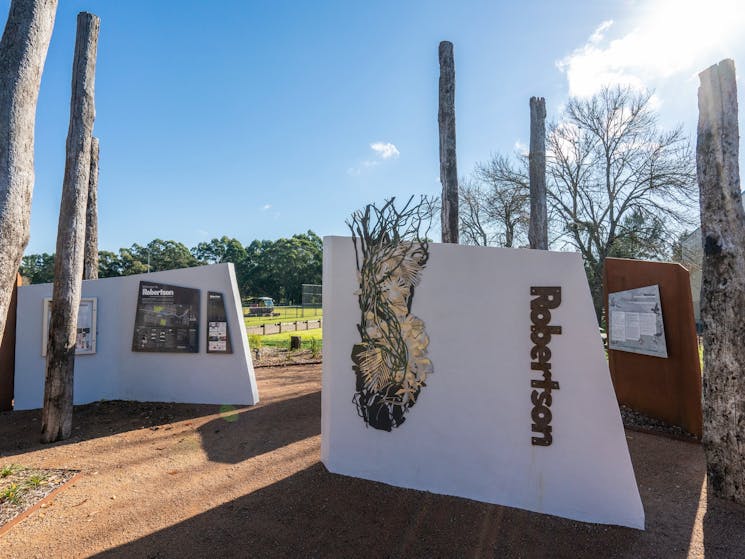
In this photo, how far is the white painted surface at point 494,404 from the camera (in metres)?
3.01

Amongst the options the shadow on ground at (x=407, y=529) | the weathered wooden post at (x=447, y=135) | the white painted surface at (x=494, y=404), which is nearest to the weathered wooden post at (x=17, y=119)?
the shadow on ground at (x=407, y=529)

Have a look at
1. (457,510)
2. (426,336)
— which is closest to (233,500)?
(457,510)

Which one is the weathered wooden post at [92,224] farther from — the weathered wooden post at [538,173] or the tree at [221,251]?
the tree at [221,251]

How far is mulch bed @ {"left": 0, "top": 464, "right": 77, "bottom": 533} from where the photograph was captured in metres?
3.22

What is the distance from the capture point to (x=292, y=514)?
123 inches

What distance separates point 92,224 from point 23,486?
275 inches

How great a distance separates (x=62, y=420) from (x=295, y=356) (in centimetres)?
648

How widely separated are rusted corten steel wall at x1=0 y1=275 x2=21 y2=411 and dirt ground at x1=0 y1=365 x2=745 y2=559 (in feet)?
6.57

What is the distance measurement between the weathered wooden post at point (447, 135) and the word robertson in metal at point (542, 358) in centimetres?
367

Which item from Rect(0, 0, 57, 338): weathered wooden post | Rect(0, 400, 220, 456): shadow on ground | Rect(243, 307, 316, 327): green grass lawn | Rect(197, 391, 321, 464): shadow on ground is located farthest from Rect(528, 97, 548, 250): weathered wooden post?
Rect(243, 307, 316, 327): green grass lawn

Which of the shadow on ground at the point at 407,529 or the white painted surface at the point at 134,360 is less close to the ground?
the white painted surface at the point at 134,360

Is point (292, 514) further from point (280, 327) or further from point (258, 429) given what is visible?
point (280, 327)

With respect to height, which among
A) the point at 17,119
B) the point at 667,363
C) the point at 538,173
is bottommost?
the point at 667,363

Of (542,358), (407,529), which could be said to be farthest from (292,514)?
(542,358)
